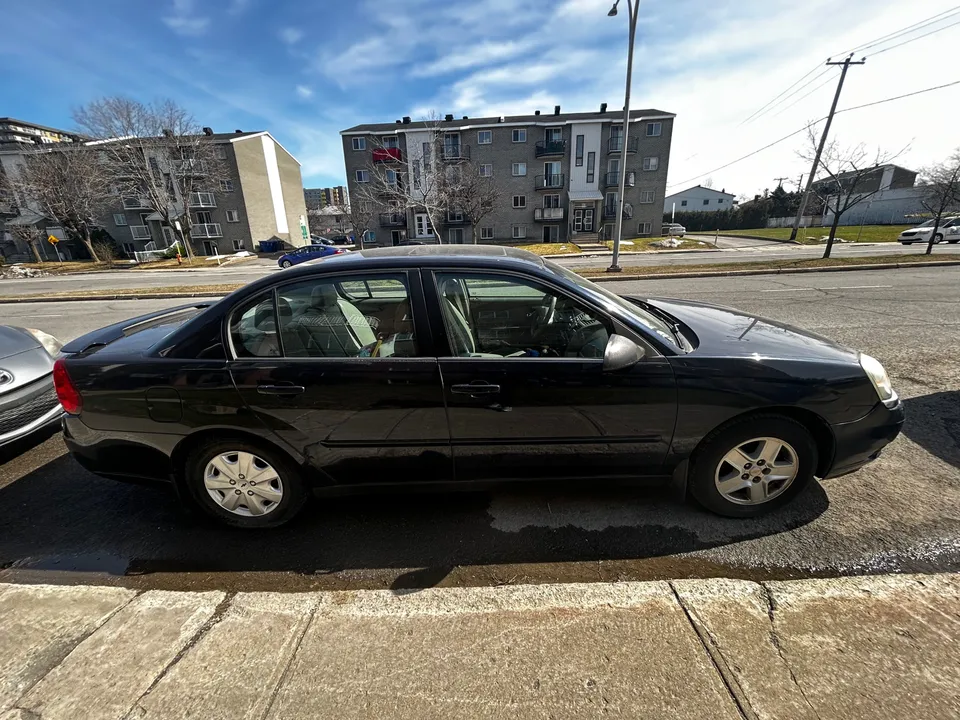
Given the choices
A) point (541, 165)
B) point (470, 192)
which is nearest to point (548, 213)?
point (541, 165)

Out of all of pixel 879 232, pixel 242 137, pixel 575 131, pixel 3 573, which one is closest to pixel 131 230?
pixel 242 137

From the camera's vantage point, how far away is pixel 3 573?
7.46 feet

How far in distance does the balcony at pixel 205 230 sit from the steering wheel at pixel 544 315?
47380 mm

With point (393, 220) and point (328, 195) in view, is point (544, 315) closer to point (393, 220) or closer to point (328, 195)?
point (393, 220)

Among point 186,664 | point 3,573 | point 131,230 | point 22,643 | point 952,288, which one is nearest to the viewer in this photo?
point 186,664

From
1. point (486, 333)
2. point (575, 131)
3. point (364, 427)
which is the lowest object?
point (364, 427)

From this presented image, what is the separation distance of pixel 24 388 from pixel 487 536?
3.96 m

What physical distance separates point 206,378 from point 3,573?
155 cm

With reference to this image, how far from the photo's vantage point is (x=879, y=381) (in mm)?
2424

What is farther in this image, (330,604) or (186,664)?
(330,604)

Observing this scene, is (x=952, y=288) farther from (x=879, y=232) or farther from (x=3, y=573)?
(x=879, y=232)

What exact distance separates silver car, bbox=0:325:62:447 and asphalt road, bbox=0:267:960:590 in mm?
368

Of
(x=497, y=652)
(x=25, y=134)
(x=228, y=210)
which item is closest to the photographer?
(x=497, y=652)

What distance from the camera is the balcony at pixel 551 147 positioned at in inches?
1489
